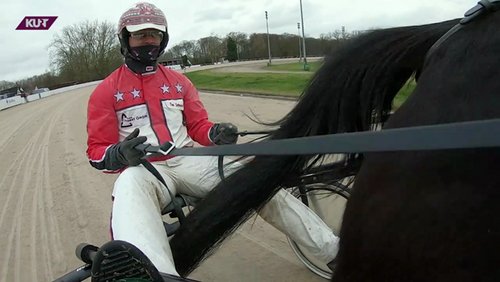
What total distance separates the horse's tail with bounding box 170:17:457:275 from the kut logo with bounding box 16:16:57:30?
2492 centimetres

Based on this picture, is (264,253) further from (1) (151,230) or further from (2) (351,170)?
(2) (351,170)

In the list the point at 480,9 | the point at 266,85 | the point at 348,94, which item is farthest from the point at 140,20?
the point at 266,85

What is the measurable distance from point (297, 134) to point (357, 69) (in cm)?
27

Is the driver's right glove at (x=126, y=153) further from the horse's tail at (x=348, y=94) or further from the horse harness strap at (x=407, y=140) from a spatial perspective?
the horse harness strap at (x=407, y=140)

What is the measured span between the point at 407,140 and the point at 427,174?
0.12m

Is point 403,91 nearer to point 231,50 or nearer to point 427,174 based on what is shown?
point 427,174

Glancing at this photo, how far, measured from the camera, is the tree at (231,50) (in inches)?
2940

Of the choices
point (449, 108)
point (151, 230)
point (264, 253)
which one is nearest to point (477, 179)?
point (449, 108)

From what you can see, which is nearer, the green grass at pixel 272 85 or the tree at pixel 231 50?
the green grass at pixel 272 85

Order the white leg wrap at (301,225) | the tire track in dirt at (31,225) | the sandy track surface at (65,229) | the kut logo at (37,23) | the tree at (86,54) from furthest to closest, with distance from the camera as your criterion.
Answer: the tree at (86,54), the kut logo at (37,23), the tire track in dirt at (31,225), the sandy track surface at (65,229), the white leg wrap at (301,225)

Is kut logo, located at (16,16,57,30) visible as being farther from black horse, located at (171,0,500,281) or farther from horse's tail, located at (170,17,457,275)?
black horse, located at (171,0,500,281)

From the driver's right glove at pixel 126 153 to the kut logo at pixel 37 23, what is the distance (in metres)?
23.9

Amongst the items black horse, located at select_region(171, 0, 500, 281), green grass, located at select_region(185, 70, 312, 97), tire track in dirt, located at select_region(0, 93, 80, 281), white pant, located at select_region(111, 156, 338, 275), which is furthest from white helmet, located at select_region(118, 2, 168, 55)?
green grass, located at select_region(185, 70, 312, 97)

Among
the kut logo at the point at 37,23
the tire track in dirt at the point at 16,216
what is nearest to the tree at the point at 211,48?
the kut logo at the point at 37,23
